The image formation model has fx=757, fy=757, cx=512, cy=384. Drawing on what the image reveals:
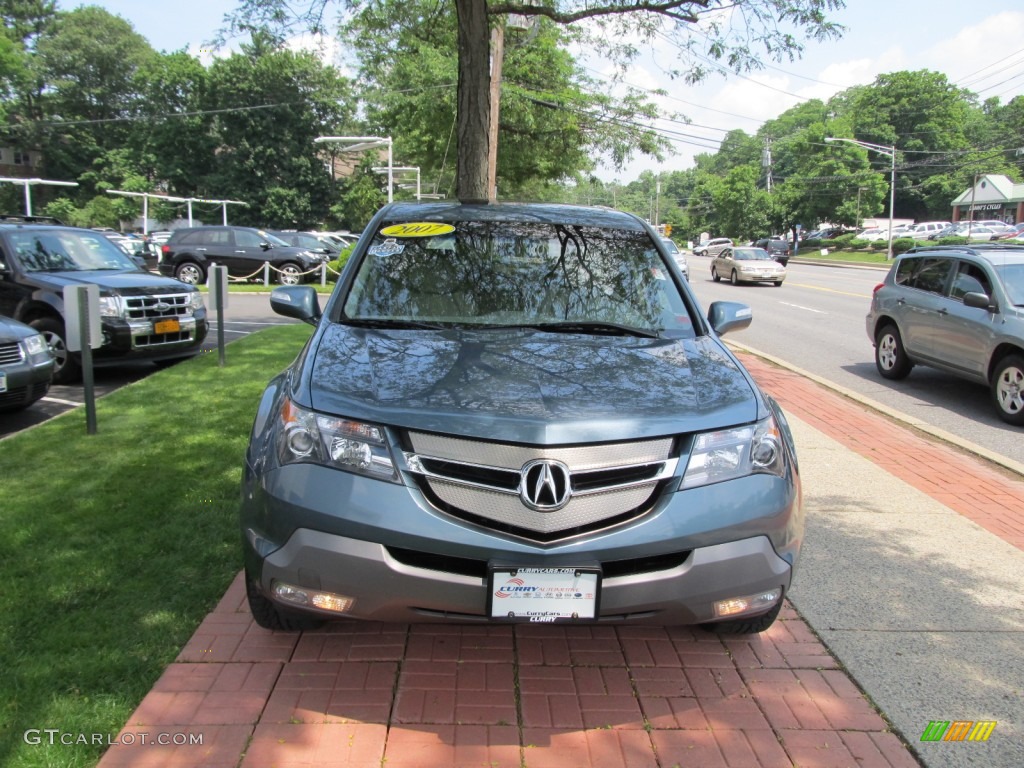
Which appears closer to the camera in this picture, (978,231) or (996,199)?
(978,231)

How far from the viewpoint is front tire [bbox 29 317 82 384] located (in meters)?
8.34

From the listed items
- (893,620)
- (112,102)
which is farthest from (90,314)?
(112,102)

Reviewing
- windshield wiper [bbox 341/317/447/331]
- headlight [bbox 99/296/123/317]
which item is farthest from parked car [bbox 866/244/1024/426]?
headlight [bbox 99/296/123/317]

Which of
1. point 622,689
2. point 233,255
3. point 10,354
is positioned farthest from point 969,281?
point 233,255

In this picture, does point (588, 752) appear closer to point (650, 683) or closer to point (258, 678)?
point (650, 683)

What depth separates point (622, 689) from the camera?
9.50ft

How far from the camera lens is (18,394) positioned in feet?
20.7

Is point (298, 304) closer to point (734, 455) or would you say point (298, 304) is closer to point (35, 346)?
point (734, 455)

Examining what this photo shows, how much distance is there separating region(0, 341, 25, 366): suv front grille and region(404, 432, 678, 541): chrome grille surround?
17.6 feet

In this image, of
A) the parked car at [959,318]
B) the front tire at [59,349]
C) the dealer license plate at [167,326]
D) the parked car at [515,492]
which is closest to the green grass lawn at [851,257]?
the parked car at [959,318]

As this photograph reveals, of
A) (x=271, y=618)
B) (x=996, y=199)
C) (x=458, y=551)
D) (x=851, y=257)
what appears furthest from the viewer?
(x=996, y=199)

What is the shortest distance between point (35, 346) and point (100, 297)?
1752mm

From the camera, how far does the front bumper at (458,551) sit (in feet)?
7.95

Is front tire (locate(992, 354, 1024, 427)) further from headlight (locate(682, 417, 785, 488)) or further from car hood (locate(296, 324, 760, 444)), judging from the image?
headlight (locate(682, 417, 785, 488))
